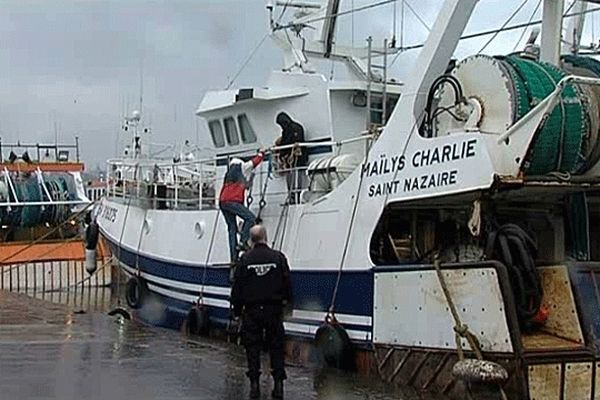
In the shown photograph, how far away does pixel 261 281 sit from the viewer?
25.4 feet

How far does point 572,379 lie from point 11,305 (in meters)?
10.6

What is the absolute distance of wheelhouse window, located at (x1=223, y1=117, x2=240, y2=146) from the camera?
1417 cm

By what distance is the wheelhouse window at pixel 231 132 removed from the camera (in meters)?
14.2

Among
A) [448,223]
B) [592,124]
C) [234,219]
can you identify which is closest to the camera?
[592,124]

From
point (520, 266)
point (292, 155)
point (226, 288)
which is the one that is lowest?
point (226, 288)

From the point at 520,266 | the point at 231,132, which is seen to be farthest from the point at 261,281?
the point at 231,132

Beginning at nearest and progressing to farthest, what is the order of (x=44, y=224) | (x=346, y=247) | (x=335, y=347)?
1. (x=335, y=347)
2. (x=346, y=247)
3. (x=44, y=224)

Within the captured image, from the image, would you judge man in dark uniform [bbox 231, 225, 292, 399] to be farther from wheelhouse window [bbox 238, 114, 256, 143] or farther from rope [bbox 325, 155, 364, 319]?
wheelhouse window [bbox 238, 114, 256, 143]

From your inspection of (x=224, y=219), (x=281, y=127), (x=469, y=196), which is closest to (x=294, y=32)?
Result: (x=281, y=127)

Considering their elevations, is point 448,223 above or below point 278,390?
above

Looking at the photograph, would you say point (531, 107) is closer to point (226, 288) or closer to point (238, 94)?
point (226, 288)

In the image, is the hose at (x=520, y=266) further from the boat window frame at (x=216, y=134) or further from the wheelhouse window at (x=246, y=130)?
the boat window frame at (x=216, y=134)

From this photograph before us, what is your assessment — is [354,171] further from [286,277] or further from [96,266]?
[96,266]

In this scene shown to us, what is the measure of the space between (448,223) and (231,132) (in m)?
5.00
